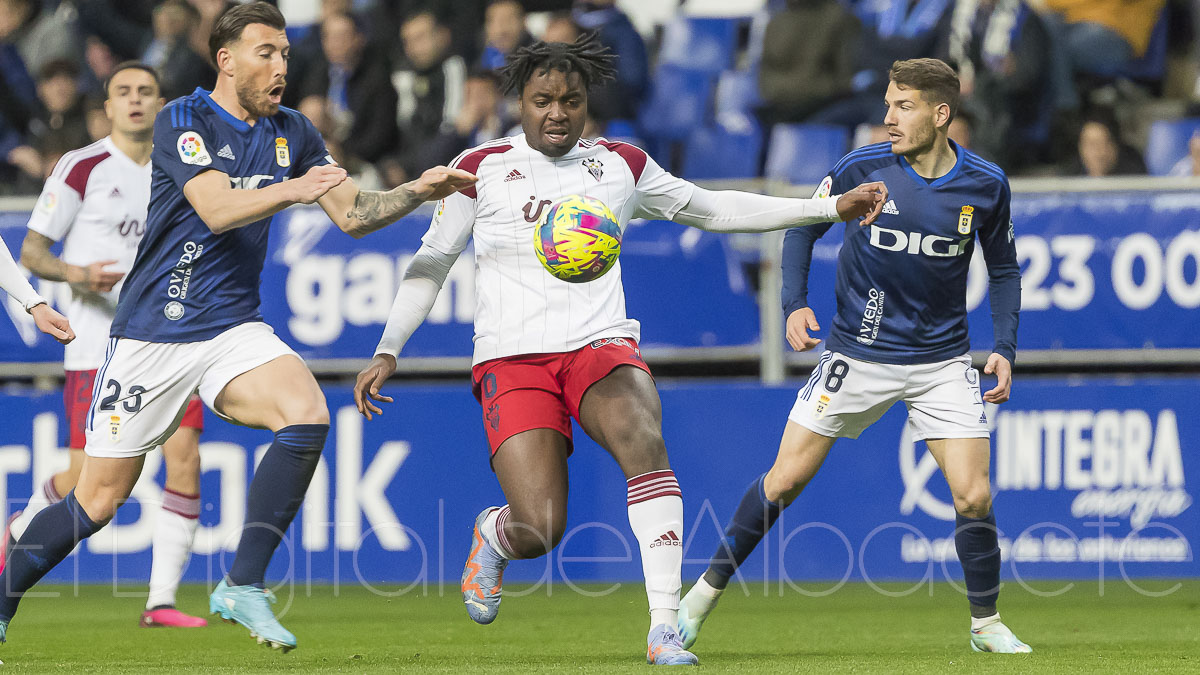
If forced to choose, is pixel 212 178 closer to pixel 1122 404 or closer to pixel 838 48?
pixel 1122 404

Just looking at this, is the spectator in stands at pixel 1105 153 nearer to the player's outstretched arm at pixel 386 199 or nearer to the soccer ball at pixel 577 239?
the soccer ball at pixel 577 239

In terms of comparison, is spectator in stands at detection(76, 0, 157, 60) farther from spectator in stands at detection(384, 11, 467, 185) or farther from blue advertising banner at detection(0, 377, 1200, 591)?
blue advertising banner at detection(0, 377, 1200, 591)

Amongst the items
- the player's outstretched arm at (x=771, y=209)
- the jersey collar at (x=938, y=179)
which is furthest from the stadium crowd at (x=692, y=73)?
the player's outstretched arm at (x=771, y=209)

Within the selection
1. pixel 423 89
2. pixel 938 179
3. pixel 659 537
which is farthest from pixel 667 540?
pixel 423 89

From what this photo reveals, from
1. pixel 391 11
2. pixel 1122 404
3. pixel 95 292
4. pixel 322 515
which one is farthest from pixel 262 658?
pixel 391 11

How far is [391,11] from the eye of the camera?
13531 millimetres

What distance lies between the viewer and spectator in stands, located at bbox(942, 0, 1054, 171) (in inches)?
441

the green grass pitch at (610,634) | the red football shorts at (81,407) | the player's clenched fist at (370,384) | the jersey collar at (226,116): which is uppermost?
the jersey collar at (226,116)

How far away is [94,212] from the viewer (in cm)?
784

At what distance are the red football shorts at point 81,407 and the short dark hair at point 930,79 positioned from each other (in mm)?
3607

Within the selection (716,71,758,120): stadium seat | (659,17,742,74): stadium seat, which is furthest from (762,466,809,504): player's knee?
(659,17,742,74): stadium seat

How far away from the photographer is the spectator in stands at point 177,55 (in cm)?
1245

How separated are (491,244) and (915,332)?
5.81 feet

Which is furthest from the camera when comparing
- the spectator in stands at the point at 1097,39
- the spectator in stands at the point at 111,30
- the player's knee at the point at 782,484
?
the spectator in stands at the point at 111,30
